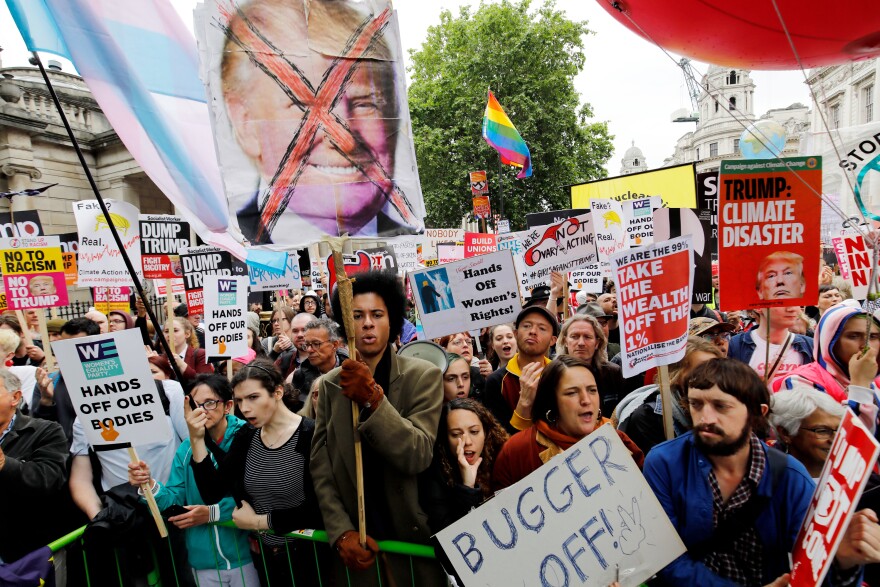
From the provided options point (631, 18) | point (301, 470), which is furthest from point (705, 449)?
point (631, 18)

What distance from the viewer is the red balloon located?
3.13m

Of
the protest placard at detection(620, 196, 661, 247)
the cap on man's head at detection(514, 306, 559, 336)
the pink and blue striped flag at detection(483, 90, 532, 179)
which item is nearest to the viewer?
the cap on man's head at detection(514, 306, 559, 336)

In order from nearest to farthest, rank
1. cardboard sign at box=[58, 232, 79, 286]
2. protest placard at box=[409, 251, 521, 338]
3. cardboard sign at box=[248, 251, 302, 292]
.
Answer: protest placard at box=[409, 251, 521, 338] < cardboard sign at box=[248, 251, 302, 292] < cardboard sign at box=[58, 232, 79, 286]

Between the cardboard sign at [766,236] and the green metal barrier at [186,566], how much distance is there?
2.43 metres

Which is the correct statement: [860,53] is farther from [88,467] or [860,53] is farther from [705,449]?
[88,467]

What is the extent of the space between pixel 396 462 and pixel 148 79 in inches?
118

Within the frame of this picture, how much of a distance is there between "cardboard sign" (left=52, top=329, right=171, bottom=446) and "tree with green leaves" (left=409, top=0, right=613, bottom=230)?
24.3 m

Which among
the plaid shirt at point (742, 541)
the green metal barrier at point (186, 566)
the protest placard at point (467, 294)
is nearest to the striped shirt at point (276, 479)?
the green metal barrier at point (186, 566)

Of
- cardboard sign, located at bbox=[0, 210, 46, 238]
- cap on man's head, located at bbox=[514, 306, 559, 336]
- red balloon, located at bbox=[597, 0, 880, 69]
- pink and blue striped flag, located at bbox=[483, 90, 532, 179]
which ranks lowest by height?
cap on man's head, located at bbox=[514, 306, 559, 336]

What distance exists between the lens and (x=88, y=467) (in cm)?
333

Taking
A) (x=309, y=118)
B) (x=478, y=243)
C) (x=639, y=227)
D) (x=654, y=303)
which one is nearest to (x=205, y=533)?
(x=309, y=118)

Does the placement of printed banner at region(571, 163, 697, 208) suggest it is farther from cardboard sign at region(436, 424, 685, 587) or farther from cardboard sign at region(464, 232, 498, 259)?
cardboard sign at region(436, 424, 685, 587)

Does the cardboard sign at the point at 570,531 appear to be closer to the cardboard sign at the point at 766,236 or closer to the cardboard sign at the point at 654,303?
the cardboard sign at the point at 654,303

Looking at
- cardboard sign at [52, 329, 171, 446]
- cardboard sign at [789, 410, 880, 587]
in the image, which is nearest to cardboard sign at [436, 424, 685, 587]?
cardboard sign at [789, 410, 880, 587]
